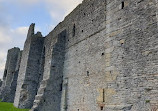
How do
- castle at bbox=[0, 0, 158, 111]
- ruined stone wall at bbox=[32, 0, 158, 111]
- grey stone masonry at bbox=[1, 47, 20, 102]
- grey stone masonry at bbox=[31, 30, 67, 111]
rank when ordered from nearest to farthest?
ruined stone wall at bbox=[32, 0, 158, 111] < castle at bbox=[0, 0, 158, 111] < grey stone masonry at bbox=[31, 30, 67, 111] < grey stone masonry at bbox=[1, 47, 20, 102]

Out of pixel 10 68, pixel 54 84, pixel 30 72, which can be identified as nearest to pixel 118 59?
pixel 54 84

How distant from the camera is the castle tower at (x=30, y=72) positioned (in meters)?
15.6

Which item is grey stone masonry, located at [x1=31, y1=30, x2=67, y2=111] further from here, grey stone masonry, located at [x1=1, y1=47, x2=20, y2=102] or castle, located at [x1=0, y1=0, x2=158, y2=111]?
grey stone masonry, located at [x1=1, y1=47, x2=20, y2=102]

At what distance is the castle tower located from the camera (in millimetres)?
15594

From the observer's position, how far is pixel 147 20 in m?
6.15

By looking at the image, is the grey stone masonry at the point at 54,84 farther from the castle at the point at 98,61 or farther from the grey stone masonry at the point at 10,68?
the grey stone masonry at the point at 10,68

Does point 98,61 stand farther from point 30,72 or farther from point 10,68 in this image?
point 10,68

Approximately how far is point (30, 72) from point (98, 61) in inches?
346

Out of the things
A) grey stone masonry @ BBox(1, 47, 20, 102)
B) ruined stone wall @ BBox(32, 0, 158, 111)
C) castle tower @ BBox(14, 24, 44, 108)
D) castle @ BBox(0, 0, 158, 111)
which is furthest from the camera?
grey stone masonry @ BBox(1, 47, 20, 102)

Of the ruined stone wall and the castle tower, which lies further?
the castle tower

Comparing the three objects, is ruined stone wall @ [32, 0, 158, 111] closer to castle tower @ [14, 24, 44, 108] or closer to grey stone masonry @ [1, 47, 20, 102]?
castle tower @ [14, 24, 44, 108]

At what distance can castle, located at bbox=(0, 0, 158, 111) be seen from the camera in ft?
19.5

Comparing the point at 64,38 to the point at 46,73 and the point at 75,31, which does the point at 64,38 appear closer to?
the point at 75,31

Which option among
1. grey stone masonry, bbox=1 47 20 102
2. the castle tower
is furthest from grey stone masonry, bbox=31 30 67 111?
grey stone masonry, bbox=1 47 20 102
